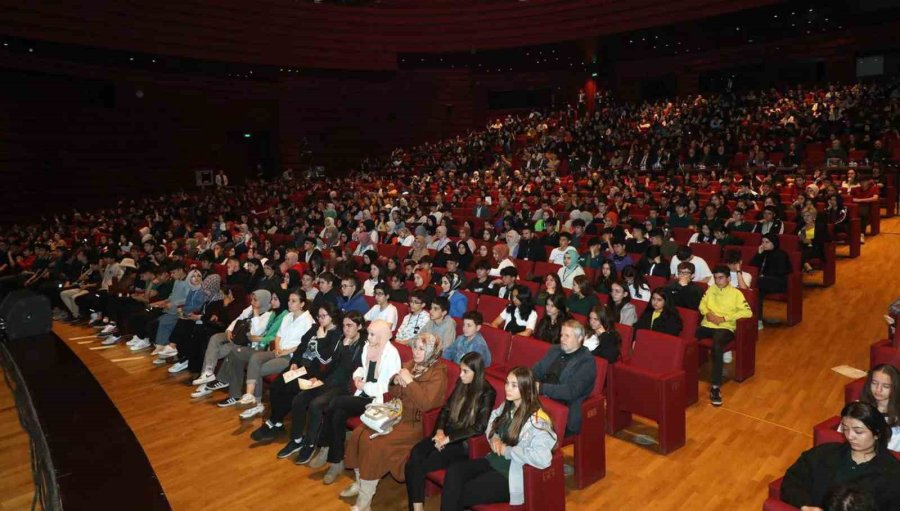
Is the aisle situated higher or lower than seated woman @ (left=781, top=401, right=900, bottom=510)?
lower

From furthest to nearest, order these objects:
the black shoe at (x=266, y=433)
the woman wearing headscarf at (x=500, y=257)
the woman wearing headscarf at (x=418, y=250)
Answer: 1. the woman wearing headscarf at (x=418, y=250)
2. the woman wearing headscarf at (x=500, y=257)
3. the black shoe at (x=266, y=433)

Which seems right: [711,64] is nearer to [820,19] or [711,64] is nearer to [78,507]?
[820,19]

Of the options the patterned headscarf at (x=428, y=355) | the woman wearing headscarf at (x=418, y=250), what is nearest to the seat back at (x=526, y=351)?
the patterned headscarf at (x=428, y=355)

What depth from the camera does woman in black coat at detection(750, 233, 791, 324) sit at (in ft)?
22.1

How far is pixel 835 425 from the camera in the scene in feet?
10.6

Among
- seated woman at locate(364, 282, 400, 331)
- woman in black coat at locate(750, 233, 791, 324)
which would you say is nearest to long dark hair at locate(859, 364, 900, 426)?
woman in black coat at locate(750, 233, 791, 324)

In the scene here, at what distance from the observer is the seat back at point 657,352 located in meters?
4.51

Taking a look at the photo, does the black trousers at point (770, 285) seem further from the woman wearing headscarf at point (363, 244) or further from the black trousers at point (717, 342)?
the woman wearing headscarf at point (363, 244)

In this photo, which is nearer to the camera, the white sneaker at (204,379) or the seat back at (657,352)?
the seat back at (657,352)

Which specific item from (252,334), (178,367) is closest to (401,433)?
(252,334)

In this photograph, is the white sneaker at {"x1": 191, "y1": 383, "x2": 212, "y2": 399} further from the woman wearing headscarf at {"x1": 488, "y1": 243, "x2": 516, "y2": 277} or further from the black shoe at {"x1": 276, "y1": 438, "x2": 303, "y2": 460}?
the woman wearing headscarf at {"x1": 488, "y1": 243, "x2": 516, "y2": 277}

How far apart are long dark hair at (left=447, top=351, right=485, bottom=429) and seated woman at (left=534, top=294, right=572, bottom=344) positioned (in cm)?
120

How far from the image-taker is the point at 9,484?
14.0 feet

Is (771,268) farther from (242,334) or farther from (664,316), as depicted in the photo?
(242,334)
